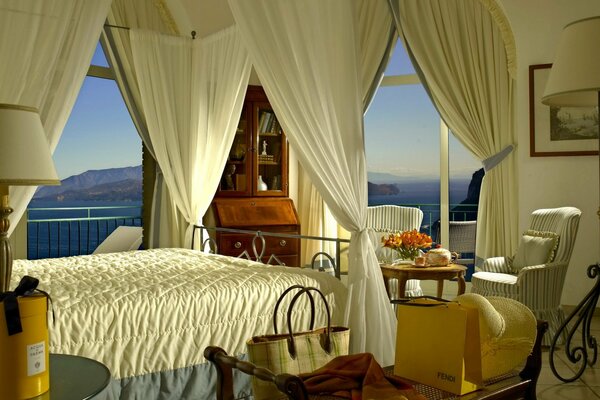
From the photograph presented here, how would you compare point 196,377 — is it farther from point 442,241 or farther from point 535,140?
point 442,241

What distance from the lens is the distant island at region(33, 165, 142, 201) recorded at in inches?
423

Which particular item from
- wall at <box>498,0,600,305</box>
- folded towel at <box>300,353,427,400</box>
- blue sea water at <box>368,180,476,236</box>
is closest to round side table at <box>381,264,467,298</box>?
wall at <box>498,0,600,305</box>

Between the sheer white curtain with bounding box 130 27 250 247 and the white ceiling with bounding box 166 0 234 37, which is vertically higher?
the white ceiling with bounding box 166 0 234 37

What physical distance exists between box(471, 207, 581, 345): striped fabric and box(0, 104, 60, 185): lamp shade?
323cm

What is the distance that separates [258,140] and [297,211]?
934 mm

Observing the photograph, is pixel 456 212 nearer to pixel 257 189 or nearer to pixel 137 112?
pixel 257 189

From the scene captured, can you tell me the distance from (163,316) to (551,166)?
367 cm

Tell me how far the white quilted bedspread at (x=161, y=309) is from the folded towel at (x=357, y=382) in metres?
1.04

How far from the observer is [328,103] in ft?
10.6

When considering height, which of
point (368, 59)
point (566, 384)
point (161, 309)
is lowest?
point (566, 384)

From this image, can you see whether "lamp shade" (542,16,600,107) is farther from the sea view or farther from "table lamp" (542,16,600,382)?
the sea view

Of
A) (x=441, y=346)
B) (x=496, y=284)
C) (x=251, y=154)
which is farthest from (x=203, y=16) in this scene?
(x=441, y=346)

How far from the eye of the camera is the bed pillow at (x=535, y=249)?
14.9 feet

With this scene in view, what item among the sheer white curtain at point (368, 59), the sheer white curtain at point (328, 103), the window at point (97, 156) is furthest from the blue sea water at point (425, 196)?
the sheer white curtain at point (328, 103)
